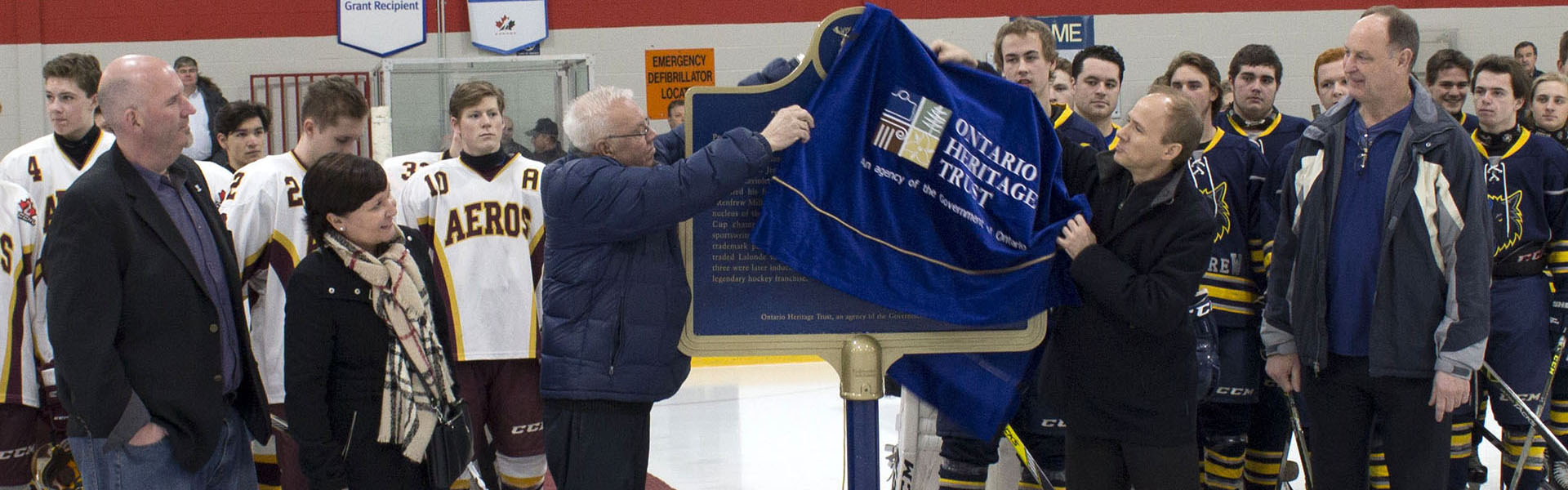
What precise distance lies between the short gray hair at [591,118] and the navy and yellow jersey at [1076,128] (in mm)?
1261

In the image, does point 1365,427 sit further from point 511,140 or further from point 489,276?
point 511,140

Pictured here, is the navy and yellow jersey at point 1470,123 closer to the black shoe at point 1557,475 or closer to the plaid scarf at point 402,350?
the black shoe at point 1557,475

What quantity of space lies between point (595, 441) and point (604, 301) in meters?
0.30

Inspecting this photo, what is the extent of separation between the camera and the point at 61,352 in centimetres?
231

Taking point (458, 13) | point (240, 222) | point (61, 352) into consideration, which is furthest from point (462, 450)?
point (458, 13)

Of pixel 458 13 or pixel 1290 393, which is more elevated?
pixel 458 13

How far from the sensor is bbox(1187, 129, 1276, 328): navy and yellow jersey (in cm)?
363

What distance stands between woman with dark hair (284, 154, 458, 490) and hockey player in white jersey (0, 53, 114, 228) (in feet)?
4.11

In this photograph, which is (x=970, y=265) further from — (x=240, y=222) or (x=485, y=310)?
(x=240, y=222)

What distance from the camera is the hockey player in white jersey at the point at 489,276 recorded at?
378 centimetres

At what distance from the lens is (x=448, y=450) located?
285 cm

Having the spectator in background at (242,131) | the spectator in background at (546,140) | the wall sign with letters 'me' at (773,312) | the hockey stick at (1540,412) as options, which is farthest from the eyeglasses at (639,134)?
the spectator in background at (546,140)

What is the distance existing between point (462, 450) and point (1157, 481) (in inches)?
60.2

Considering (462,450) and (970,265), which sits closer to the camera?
(970,265)
